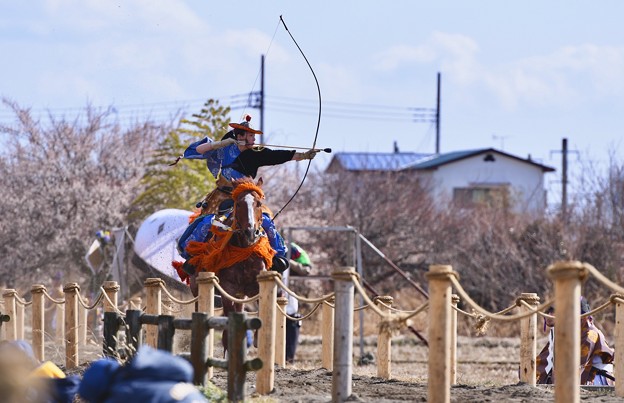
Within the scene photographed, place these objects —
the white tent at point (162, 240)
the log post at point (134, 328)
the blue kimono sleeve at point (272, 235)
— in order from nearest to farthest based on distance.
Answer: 1. the log post at point (134, 328)
2. the blue kimono sleeve at point (272, 235)
3. the white tent at point (162, 240)

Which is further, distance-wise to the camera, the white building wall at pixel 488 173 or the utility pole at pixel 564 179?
the white building wall at pixel 488 173

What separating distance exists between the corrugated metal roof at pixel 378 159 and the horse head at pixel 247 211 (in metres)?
33.2

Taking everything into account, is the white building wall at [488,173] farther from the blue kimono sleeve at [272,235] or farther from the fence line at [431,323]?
the fence line at [431,323]

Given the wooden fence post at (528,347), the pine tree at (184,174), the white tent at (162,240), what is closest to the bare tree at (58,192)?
the pine tree at (184,174)

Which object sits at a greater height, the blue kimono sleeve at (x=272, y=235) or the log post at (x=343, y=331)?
the blue kimono sleeve at (x=272, y=235)

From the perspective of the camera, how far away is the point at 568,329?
7191 millimetres

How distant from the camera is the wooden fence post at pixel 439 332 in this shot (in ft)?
25.5

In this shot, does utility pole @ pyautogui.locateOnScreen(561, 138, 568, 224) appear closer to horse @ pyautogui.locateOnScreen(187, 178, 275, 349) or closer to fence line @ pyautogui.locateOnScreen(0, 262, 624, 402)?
horse @ pyautogui.locateOnScreen(187, 178, 275, 349)

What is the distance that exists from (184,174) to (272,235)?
12174 mm

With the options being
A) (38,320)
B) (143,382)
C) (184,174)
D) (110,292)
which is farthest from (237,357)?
(184,174)

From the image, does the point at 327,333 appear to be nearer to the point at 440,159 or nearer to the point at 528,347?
the point at 528,347

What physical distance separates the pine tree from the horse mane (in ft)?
36.7

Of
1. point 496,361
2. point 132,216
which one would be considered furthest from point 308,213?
point 496,361

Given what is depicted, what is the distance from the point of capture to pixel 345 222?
34.2 m
